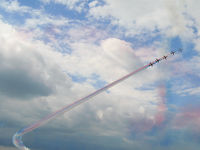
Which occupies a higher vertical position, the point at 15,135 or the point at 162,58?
the point at 162,58

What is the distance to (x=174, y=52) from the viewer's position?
160 metres

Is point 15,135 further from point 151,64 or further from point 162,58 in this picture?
point 162,58

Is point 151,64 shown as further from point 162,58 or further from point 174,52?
point 174,52

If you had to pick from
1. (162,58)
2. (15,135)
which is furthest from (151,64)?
(15,135)

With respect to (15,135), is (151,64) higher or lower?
higher

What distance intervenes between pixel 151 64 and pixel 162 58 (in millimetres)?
9726

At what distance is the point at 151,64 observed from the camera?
502 ft

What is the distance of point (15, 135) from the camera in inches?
6063

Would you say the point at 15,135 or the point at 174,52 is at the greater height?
the point at 174,52

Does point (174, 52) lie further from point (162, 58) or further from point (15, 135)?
point (15, 135)

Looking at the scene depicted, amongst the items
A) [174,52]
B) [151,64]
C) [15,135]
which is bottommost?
[15,135]

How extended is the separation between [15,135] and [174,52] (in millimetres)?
133176

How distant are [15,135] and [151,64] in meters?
112

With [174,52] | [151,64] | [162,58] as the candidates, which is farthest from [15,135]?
[174,52]
